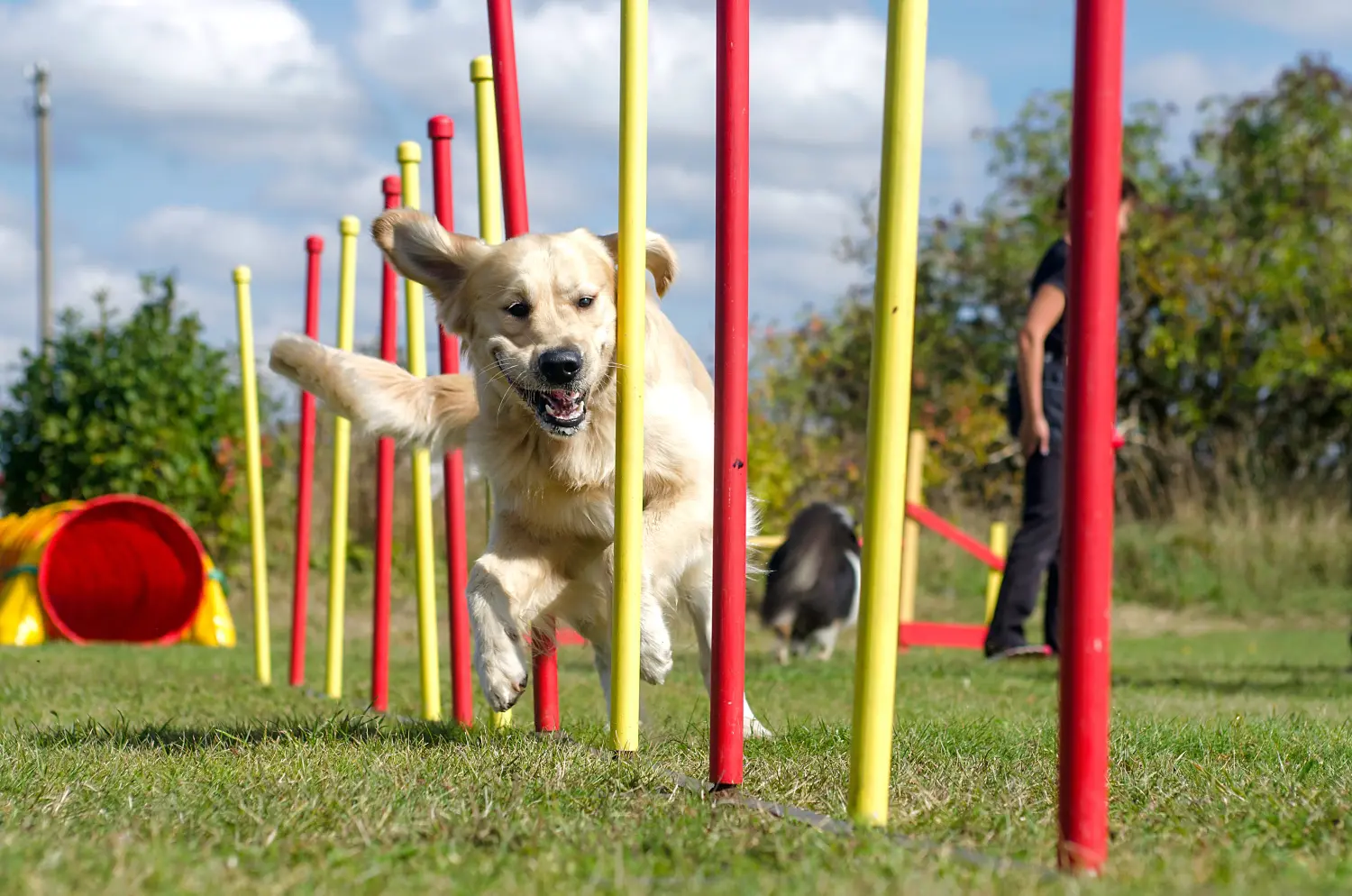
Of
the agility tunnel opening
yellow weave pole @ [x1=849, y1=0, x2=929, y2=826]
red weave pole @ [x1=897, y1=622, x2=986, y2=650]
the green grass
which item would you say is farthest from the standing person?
the agility tunnel opening

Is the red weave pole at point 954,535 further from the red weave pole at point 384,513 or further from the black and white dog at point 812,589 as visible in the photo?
the red weave pole at point 384,513

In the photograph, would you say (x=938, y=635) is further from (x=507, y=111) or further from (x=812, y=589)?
(x=507, y=111)

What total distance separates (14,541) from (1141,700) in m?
7.35

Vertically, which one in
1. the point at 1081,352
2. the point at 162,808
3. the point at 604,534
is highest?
the point at 1081,352

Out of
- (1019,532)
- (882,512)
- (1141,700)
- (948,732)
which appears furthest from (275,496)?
(882,512)

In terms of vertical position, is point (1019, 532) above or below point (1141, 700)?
above

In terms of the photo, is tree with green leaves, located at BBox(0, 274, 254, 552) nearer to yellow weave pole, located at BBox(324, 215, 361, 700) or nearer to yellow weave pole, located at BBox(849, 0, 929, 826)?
yellow weave pole, located at BBox(324, 215, 361, 700)

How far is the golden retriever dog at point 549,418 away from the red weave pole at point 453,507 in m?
0.29

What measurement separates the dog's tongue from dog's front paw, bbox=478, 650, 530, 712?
1.99 ft

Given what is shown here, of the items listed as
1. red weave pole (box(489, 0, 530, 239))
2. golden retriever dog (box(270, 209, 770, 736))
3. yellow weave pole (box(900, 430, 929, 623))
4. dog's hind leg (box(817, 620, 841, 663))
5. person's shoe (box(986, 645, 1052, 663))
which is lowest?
dog's hind leg (box(817, 620, 841, 663))

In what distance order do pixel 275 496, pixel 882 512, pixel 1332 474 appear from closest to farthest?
1. pixel 882 512
2. pixel 275 496
3. pixel 1332 474

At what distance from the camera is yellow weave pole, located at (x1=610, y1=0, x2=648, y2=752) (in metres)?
2.97

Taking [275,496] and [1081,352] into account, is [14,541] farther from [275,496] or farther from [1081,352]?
[1081,352]

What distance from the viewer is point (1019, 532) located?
6.95 metres
